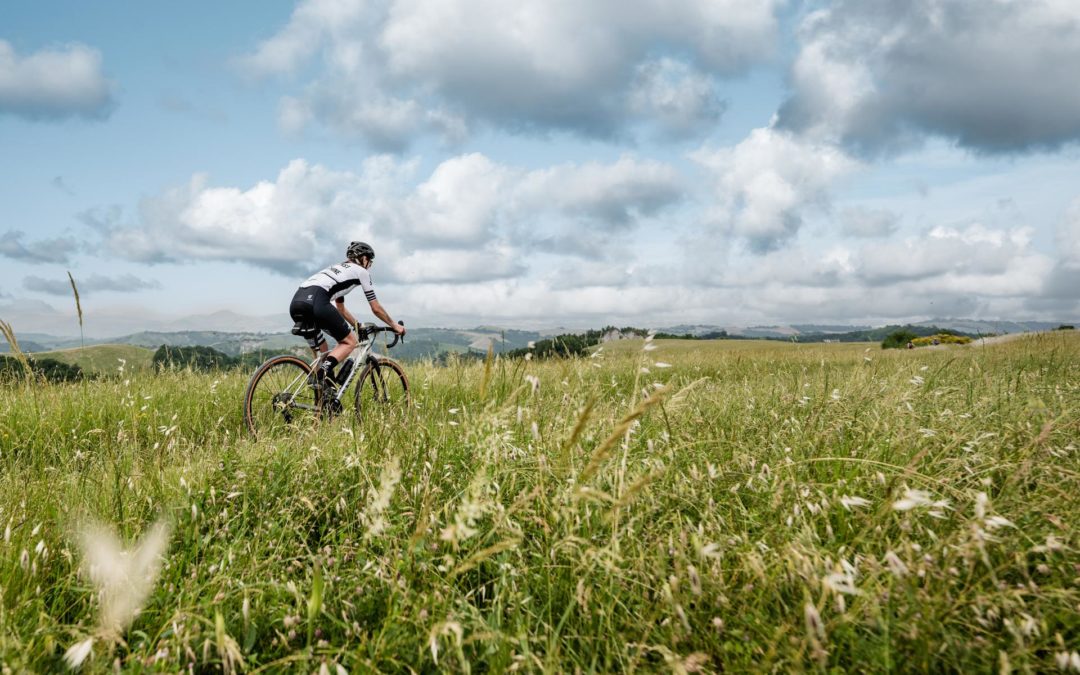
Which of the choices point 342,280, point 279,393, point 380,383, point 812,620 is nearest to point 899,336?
point 380,383

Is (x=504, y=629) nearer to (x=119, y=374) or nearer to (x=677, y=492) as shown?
(x=677, y=492)

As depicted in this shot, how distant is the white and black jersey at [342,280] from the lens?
9.66 meters

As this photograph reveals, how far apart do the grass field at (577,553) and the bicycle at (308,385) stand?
3.14 metres

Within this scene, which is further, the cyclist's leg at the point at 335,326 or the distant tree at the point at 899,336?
the distant tree at the point at 899,336

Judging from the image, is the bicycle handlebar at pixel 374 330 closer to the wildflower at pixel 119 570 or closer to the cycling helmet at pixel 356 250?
the cycling helmet at pixel 356 250

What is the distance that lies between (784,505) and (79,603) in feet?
12.4

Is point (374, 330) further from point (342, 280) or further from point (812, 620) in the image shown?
point (812, 620)

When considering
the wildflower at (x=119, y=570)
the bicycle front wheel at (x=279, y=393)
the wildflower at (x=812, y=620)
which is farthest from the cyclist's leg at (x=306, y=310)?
the wildflower at (x=812, y=620)

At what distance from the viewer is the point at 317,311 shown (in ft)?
31.0

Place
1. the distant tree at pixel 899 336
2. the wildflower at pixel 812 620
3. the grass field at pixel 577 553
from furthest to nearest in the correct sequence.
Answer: the distant tree at pixel 899 336 → the grass field at pixel 577 553 → the wildflower at pixel 812 620

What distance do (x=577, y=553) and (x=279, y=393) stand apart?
693 centimetres

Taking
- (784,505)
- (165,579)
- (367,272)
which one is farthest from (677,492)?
(367,272)

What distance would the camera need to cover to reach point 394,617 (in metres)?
2.43

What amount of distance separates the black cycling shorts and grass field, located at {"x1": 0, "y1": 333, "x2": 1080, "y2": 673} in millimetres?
4483
